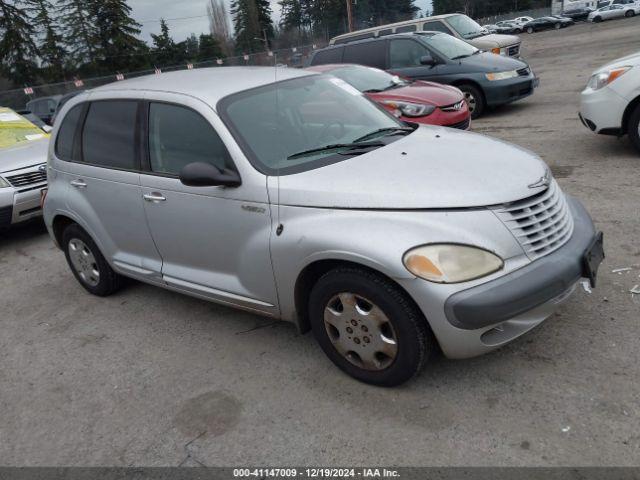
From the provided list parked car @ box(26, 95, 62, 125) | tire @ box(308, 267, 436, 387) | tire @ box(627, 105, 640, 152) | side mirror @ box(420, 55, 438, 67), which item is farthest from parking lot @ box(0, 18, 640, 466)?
parked car @ box(26, 95, 62, 125)

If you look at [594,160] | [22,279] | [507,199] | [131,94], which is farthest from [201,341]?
[594,160]

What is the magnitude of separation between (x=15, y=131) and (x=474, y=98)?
7747 mm

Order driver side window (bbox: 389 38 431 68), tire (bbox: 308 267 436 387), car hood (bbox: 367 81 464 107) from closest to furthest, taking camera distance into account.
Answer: tire (bbox: 308 267 436 387) < car hood (bbox: 367 81 464 107) < driver side window (bbox: 389 38 431 68)

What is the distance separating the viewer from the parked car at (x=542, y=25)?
148 ft

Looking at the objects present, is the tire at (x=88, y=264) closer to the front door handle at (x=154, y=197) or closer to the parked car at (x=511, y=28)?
the front door handle at (x=154, y=197)

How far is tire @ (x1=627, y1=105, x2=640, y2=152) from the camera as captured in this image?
5.91m

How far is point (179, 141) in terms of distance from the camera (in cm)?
367

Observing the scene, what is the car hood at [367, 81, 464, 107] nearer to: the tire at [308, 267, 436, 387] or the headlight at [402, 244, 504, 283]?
the tire at [308, 267, 436, 387]

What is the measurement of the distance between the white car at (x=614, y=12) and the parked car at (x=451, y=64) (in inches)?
1417

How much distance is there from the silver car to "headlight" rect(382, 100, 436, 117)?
11.9 ft

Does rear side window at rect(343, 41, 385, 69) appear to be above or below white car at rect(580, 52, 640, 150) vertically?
above

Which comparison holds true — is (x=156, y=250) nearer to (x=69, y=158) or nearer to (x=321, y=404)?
(x=69, y=158)

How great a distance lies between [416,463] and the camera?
251 centimetres

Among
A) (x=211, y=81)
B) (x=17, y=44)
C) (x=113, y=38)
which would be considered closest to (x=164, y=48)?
(x=113, y=38)
